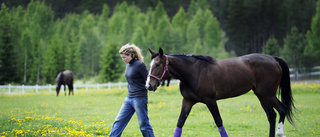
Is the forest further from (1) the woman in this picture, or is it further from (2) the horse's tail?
(1) the woman

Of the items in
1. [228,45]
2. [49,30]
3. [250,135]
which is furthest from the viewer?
[228,45]

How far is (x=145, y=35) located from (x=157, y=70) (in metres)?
56.0

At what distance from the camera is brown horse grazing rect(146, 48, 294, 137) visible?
6312mm

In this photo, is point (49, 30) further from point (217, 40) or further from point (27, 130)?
point (27, 130)

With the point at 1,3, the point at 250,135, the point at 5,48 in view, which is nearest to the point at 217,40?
the point at 5,48

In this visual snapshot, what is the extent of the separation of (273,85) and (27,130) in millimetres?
6469

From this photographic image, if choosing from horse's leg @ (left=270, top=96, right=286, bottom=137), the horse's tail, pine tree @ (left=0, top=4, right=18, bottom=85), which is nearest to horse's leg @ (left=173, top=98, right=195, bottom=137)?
horse's leg @ (left=270, top=96, right=286, bottom=137)

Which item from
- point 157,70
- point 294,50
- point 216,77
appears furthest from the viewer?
point 294,50

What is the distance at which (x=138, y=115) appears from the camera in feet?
19.2

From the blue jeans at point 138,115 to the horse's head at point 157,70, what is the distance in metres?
0.40

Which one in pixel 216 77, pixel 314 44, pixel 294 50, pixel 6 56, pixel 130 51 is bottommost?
pixel 216 77

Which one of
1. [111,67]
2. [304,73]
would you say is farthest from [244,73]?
[111,67]

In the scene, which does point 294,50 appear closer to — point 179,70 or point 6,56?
point 6,56

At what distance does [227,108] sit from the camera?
1444cm
